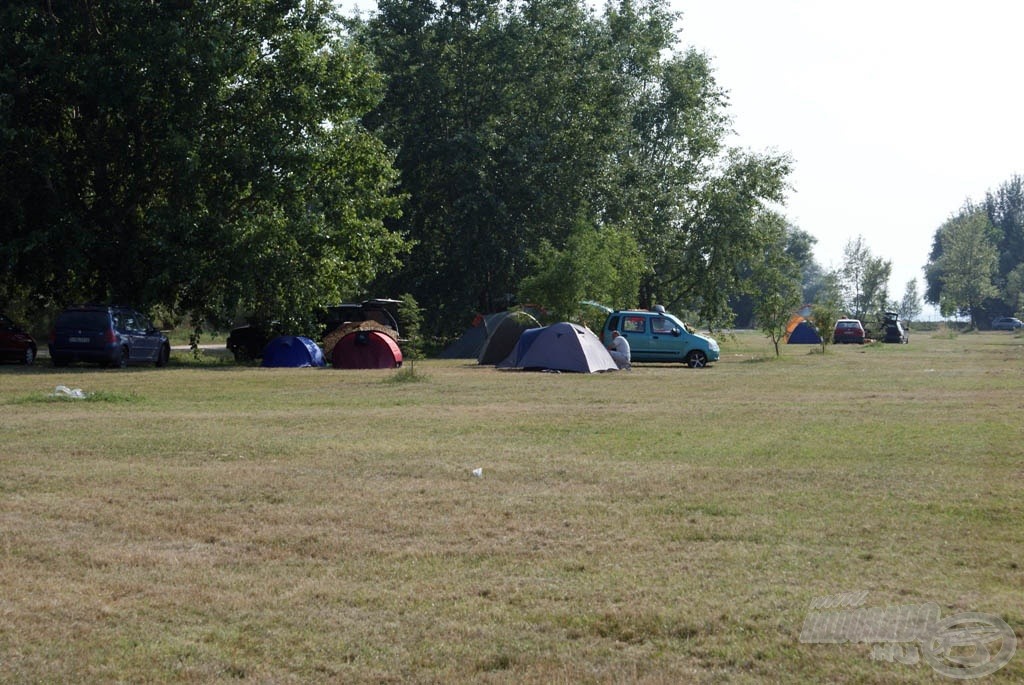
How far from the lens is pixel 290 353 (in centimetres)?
3488

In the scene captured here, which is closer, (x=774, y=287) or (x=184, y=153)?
(x=184, y=153)

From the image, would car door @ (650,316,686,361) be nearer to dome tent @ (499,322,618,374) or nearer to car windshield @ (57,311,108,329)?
dome tent @ (499,322,618,374)

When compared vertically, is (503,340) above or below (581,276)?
below

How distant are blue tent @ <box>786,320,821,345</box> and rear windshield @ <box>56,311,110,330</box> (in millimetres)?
45823

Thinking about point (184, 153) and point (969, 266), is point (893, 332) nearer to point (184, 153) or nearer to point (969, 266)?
point (969, 266)

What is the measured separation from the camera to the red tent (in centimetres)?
3419

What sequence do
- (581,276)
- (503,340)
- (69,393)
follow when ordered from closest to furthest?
(69,393) < (503,340) < (581,276)

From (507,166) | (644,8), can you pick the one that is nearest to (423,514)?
(507,166)

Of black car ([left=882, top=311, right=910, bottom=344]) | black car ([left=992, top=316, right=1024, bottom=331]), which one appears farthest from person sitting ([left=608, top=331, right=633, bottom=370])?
black car ([left=992, top=316, right=1024, bottom=331])

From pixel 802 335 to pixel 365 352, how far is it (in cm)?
4120
